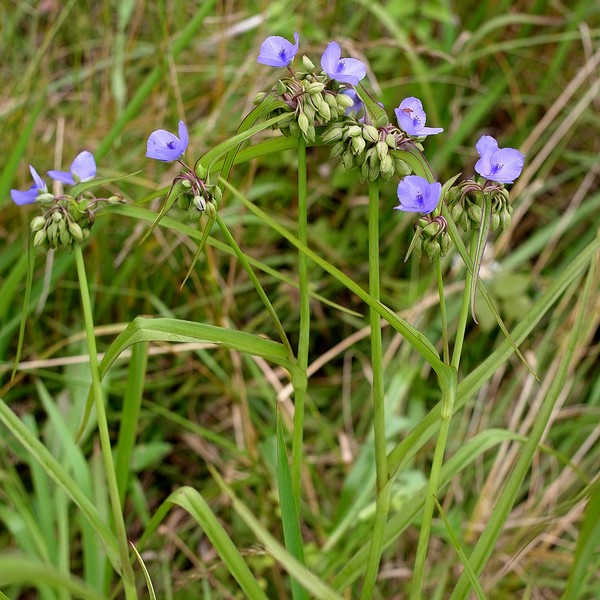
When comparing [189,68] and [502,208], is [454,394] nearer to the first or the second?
[502,208]

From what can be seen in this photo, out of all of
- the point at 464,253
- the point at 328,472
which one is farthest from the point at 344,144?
the point at 328,472

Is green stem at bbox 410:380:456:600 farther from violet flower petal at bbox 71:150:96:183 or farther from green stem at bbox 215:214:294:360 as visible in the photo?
violet flower petal at bbox 71:150:96:183

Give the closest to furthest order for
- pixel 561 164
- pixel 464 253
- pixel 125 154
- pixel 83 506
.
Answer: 1. pixel 464 253
2. pixel 83 506
3. pixel 125 154
4. pixel 561 164

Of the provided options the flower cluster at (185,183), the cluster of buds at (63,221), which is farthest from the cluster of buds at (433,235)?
the cluster of buds at (63,221)

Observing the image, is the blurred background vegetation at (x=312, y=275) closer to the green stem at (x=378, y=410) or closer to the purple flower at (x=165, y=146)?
the green stem at (x=378, y=410)

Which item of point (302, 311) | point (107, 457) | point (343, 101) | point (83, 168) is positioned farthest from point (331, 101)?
point (107, 457)
